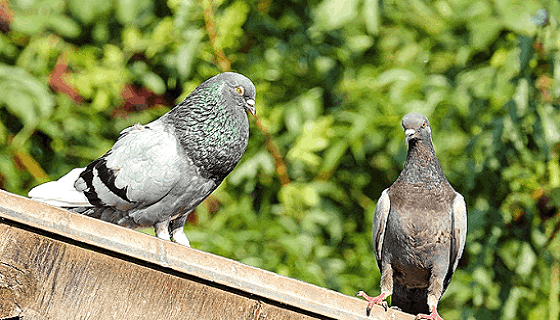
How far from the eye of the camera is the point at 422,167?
9.84 ft

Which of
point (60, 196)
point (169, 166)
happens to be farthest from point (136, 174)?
point (60, 196)

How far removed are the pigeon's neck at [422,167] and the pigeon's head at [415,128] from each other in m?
0.03

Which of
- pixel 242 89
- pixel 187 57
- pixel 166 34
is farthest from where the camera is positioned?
pixel 166 34

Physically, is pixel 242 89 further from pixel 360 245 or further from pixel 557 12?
pixel 360 245

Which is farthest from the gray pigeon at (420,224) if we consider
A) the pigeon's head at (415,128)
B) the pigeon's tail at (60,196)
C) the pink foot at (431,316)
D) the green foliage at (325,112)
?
the pigeon's tail at (60,196)

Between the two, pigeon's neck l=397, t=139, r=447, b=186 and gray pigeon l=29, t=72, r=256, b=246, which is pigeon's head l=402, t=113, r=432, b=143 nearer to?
pigeon's neck l=397, t=139, r=447, b=186

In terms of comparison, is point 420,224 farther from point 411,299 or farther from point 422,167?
point 411,299

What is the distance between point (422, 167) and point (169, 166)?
3.49ft

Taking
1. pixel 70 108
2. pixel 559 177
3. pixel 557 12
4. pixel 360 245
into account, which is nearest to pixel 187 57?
pixel 70 108

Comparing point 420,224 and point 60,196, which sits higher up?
point 60,196

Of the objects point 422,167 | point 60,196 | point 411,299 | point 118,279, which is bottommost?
point 411,299

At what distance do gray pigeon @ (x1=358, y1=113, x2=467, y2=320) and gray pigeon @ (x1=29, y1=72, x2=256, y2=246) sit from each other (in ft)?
2.41

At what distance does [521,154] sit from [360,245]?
3.55 ft

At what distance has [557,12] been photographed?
9.42ft
